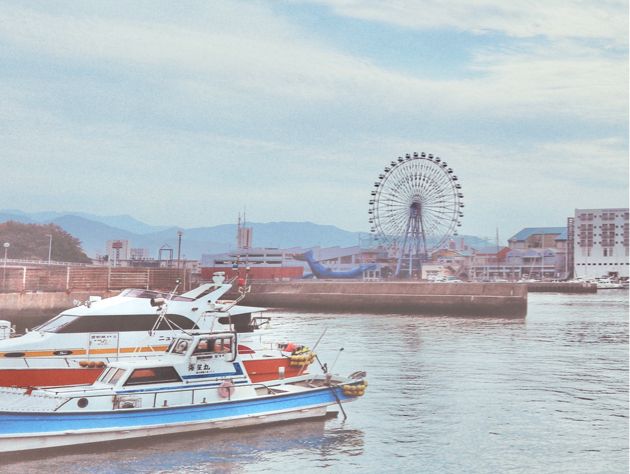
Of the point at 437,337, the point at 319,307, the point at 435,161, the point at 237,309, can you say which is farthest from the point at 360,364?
the point at 435,161

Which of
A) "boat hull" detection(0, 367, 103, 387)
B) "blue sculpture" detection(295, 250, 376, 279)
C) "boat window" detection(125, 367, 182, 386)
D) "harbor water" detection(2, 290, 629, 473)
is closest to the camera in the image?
"harbor water" detection(2, 290, 629, 473)

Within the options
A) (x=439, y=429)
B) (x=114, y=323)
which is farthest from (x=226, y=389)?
(x=439, y=429)

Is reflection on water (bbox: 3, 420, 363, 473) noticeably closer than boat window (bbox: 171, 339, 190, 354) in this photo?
Yes

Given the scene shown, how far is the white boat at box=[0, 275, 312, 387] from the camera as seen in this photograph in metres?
23.1

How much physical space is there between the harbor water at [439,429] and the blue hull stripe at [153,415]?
55 centimetres

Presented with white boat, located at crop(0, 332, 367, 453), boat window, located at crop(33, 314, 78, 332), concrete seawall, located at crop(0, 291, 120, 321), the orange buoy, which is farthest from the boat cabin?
concrete seawall, located at crop(0, 291, 120, 321)

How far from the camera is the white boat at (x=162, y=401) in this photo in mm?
19031

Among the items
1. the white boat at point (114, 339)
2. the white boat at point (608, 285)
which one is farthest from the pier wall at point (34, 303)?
the white boat at point (608, 285)

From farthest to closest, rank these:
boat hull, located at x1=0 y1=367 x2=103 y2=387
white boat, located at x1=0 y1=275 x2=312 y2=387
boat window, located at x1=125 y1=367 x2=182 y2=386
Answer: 1. white boat, located at x1=0 y1=275 x2=312 y2=387
2. boat hull, located at x1=0 y1=367 x2=103 y2=387
3. boat window, located at x1=125 y1=367 x2=182 y2=386

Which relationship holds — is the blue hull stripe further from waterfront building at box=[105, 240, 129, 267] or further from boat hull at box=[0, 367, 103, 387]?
waterfront building at box=[105, 240, 129, 267]

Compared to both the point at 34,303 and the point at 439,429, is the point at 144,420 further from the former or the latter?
the point at 34,303

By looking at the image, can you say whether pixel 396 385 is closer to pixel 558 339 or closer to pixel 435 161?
pixel 558 339

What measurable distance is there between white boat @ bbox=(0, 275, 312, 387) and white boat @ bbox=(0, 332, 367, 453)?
62.1 inches

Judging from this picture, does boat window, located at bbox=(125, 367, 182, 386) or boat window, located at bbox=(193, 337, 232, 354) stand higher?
boat window, located at bbox=(193, 337, 232, 354)
